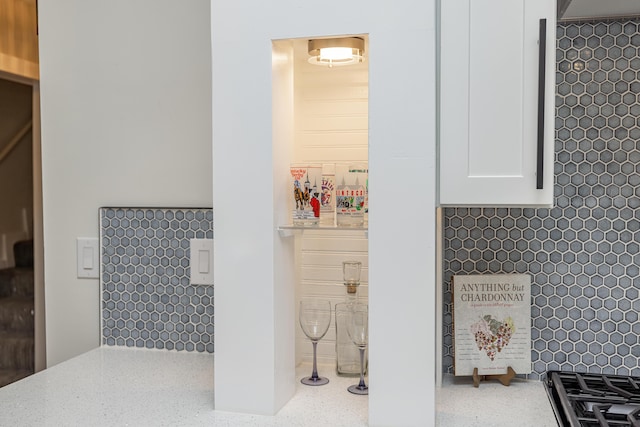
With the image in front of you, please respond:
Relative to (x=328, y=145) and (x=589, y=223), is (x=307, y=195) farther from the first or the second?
(x=589, y=223)

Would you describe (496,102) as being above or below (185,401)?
above

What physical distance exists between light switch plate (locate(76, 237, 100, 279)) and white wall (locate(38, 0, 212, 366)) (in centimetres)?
2

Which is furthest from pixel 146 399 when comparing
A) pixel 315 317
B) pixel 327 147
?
pixel 327 147

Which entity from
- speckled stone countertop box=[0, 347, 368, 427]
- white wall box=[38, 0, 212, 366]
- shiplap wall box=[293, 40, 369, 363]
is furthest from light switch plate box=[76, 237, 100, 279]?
shiplap wall box=[293, 40, 369, 363]

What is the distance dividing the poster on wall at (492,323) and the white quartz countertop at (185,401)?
6 cm

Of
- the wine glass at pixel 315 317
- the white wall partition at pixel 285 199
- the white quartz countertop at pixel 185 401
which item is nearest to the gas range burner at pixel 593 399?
the white quartz countertop at pixel 185 401

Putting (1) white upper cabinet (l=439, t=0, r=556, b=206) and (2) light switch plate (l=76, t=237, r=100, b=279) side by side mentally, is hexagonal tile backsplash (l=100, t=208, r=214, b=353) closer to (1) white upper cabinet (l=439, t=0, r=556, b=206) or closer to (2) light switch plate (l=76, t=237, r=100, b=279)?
(2) light switch plate (l=76, t=237, r=100, b=279)

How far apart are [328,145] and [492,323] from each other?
2.04 feet

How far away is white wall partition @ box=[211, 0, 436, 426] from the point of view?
1.27 metres

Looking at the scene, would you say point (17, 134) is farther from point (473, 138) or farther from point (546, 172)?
point (546, 172)

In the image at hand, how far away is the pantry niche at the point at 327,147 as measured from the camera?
1.66 meters

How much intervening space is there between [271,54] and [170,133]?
63 centimetres

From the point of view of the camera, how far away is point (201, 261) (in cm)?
186

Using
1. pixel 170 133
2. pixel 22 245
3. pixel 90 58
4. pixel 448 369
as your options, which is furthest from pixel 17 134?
pixel 448 369
